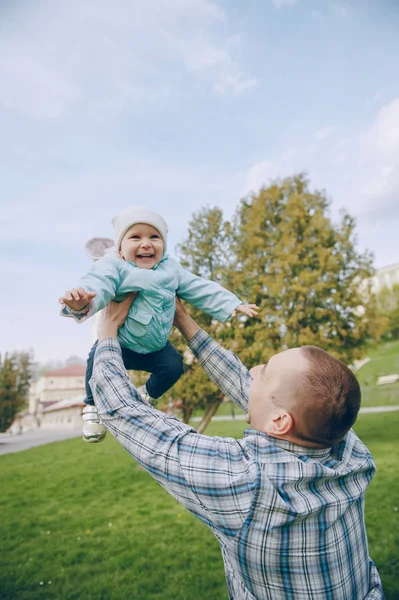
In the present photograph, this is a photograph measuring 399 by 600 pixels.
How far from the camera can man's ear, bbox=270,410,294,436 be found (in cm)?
159

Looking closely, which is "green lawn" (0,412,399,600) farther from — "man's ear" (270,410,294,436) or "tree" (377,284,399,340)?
→ "tree" (377,284,399,340)

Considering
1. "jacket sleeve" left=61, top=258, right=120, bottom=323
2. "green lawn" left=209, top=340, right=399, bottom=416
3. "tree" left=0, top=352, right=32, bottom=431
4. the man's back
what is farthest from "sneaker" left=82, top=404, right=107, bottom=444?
"green lawn" left=209, top=340, right=399, bottom=416

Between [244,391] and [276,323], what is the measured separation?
1179cm

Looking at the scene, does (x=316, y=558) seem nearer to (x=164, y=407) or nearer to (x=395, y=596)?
(x=395, y=596)

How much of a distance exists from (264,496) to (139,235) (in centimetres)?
156

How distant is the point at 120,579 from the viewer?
6258 millimetres

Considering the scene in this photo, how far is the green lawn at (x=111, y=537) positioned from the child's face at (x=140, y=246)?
520cm

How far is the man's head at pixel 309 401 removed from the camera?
5.15ft

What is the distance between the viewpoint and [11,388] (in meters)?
10.7

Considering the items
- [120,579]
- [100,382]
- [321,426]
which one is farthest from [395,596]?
[100,382]

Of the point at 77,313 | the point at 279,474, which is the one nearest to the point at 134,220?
the point at 77,313

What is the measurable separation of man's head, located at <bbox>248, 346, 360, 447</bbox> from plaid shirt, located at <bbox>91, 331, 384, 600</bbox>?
0.23 ft

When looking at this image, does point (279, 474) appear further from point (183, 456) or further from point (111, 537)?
point (111, 537)

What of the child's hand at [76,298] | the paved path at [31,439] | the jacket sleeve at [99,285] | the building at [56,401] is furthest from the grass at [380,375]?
the building at [56,401]
